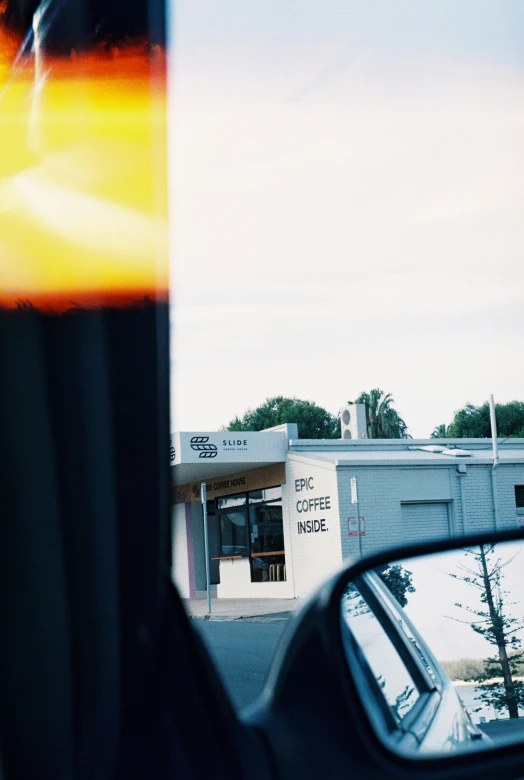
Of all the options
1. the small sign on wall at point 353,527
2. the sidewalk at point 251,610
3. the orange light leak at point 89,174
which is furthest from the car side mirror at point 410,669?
the small sign on wall at point 353,527

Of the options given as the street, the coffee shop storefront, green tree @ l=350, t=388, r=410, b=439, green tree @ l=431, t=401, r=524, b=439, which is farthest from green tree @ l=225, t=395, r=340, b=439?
the street

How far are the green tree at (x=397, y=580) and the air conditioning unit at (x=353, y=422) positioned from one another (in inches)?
1228

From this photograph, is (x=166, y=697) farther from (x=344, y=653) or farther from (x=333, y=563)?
(x=333, y=563)

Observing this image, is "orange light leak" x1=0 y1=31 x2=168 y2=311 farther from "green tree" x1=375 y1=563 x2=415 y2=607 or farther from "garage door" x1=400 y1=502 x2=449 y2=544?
"garage door" x1=400 y1=502 x2=449 y2=544

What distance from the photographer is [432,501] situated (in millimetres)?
27438

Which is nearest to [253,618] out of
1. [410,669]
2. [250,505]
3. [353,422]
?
[250,505]

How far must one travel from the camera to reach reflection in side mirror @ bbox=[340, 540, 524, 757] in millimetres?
2170

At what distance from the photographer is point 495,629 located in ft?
7.67

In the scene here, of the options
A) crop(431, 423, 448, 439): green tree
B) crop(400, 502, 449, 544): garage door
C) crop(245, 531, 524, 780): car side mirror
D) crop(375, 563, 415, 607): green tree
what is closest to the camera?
crop(245, 531, 524, 780): car side mirror

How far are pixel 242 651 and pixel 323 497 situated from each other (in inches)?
521

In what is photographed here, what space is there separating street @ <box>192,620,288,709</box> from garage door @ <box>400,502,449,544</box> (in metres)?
8.56

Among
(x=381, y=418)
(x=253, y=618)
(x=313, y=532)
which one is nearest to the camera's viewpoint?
(x=253, y=618)

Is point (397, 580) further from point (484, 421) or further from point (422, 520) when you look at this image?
point (484, 421)

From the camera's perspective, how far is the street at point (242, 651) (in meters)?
9.12
